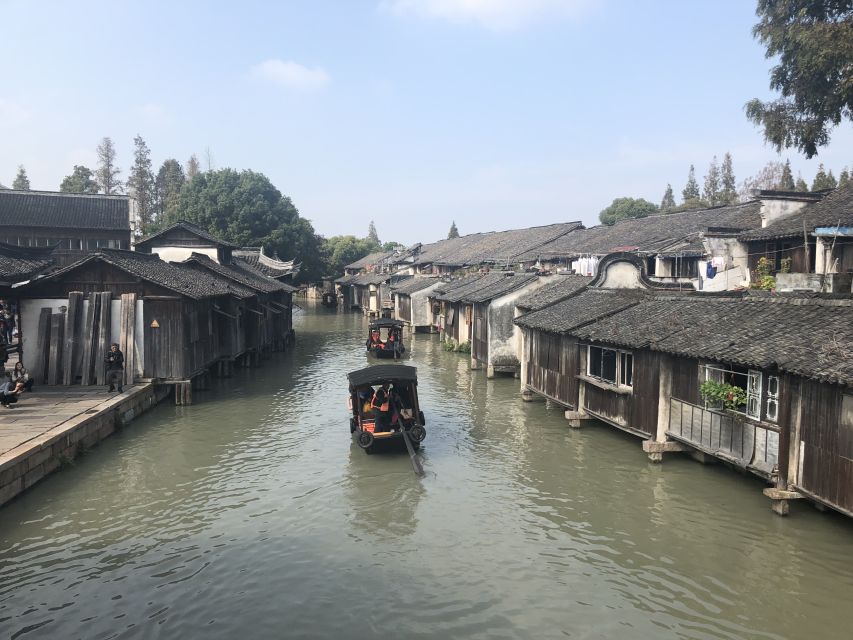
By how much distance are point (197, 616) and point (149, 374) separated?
13430 millimetres

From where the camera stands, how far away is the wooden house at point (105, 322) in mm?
19359

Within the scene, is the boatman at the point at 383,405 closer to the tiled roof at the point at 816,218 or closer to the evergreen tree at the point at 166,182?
the tiled roof at the point at 816,218

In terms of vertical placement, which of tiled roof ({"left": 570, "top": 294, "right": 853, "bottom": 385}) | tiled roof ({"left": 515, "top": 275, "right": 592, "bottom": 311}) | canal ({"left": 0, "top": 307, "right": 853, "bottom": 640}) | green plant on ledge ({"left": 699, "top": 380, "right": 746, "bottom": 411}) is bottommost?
canal ({"left": 0, "top": 307, "right": 853, "bottom": 640})

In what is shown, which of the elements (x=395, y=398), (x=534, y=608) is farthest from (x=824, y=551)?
(x=395, y=398)

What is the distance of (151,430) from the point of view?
18.1 metres

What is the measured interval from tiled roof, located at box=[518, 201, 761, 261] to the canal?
18.0 metres

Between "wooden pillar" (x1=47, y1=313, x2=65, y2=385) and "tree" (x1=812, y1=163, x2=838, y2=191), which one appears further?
"tree" (x1=812, y1=163, x2=838, y2=191)

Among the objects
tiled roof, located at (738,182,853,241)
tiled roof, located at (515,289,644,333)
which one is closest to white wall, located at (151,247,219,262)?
tiled roof, located at (515,289,644,333)

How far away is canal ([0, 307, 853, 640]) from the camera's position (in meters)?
8.62

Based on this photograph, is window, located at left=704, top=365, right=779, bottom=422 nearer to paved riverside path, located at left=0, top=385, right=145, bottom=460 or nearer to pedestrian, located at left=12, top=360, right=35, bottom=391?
paved riverside path, located at left=0, top=385, right=145, bottom=460

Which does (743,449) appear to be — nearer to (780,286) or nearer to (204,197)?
(780,286)

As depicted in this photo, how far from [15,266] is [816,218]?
27.8 metres

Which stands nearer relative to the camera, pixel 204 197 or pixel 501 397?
pixel 501 397

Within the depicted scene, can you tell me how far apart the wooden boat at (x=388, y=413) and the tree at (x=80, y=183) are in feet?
241
